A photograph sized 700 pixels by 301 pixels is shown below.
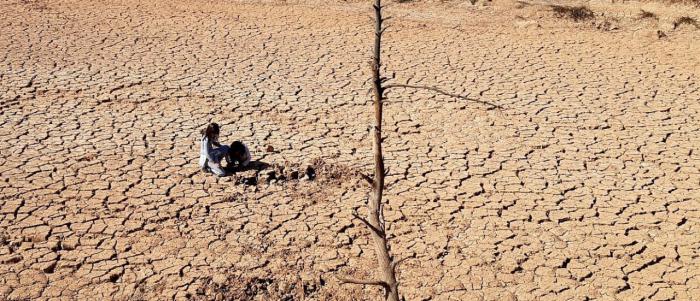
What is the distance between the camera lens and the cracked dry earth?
6.59m

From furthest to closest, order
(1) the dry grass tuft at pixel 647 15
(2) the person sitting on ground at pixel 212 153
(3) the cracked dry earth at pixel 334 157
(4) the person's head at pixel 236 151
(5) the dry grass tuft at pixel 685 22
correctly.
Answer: (1) the dry grass tuft at pixel 647 15, (5) the dry grass tuft at pixel 685 22, (4) the person's head at pixel 236 151, (2) the person sitting on ground at pixel 212 153, (3) the cracked dry earth at pixel 334 157

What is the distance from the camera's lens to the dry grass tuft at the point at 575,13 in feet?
43.9

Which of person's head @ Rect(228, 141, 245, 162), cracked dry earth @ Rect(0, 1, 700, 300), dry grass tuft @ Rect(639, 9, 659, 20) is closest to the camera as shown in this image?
cracked dry earth @ Rect(0, 1, 700, 300)

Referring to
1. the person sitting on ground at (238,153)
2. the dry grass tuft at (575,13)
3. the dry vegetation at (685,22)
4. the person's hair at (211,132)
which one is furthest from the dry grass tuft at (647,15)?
the person's hair at (211,132)

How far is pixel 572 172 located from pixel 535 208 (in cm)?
95

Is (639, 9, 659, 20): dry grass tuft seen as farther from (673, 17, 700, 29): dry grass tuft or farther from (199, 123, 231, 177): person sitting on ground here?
(199, 123, 231, 177): person sitting on ground

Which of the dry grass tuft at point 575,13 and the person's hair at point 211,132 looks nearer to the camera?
the person's hair at point 211,132

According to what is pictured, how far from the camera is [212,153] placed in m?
8.02

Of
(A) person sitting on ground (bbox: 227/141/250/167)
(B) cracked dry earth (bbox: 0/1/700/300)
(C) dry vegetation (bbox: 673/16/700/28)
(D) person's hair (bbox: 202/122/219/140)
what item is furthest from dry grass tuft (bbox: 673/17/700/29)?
(D) person's hair (bbox: 202/122/219/140)

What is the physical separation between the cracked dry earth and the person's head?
0.64ft

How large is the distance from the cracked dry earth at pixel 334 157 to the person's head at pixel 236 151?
196 mm

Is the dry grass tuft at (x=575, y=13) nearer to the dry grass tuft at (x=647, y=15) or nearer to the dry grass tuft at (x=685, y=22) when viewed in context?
the dry grass tuft at (x=647, y=15)

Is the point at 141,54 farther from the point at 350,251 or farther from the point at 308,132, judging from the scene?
the point at 350,251

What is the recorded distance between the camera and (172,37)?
481 inches
